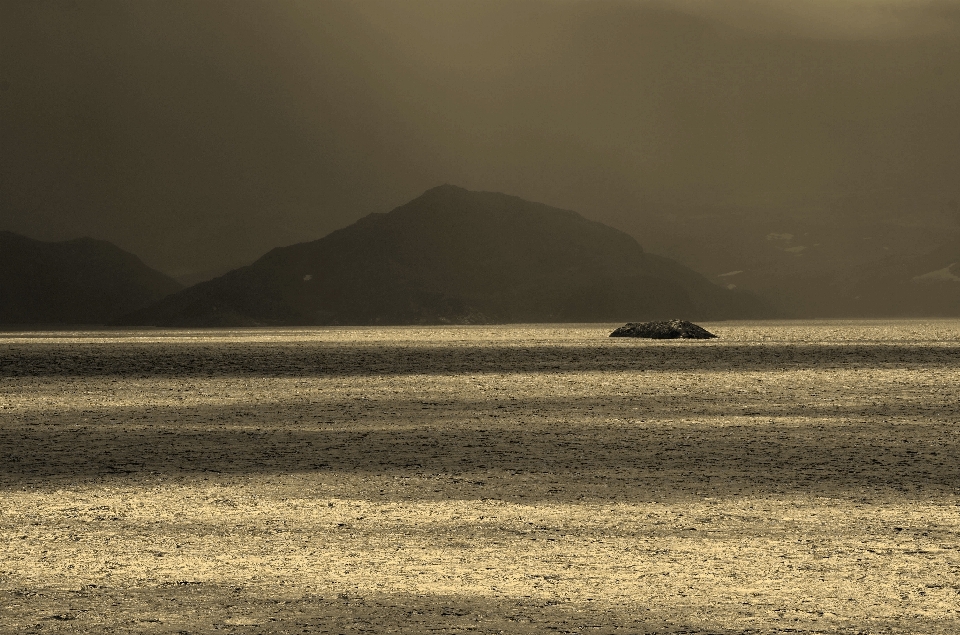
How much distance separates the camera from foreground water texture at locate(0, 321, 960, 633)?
39.7 feet

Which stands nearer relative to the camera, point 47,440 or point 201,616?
point 201,616

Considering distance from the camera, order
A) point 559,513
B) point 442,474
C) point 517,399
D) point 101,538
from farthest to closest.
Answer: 1. point 517,399
2. point 442,474
3. point 559,513
4. point 101,538

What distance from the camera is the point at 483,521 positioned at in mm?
17562

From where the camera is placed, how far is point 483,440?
3047 cm

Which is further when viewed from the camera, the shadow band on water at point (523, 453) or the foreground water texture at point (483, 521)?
the shadow band on water at point (523, 453)

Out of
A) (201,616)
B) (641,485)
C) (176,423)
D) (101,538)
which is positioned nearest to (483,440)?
(641,485)

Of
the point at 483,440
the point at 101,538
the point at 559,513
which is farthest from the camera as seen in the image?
the point at 483,440

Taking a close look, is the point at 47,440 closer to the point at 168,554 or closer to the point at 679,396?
the point at 168,554

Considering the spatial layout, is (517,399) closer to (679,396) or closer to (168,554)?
(679,396)

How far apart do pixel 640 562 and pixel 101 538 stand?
7.99 m

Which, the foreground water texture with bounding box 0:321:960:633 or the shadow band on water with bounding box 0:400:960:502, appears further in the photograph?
the shadow band on water with bounding box 0:400:960:502

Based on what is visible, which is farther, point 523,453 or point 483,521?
point 523,453

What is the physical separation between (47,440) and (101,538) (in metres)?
16.6

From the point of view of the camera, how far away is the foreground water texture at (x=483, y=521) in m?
12.1
